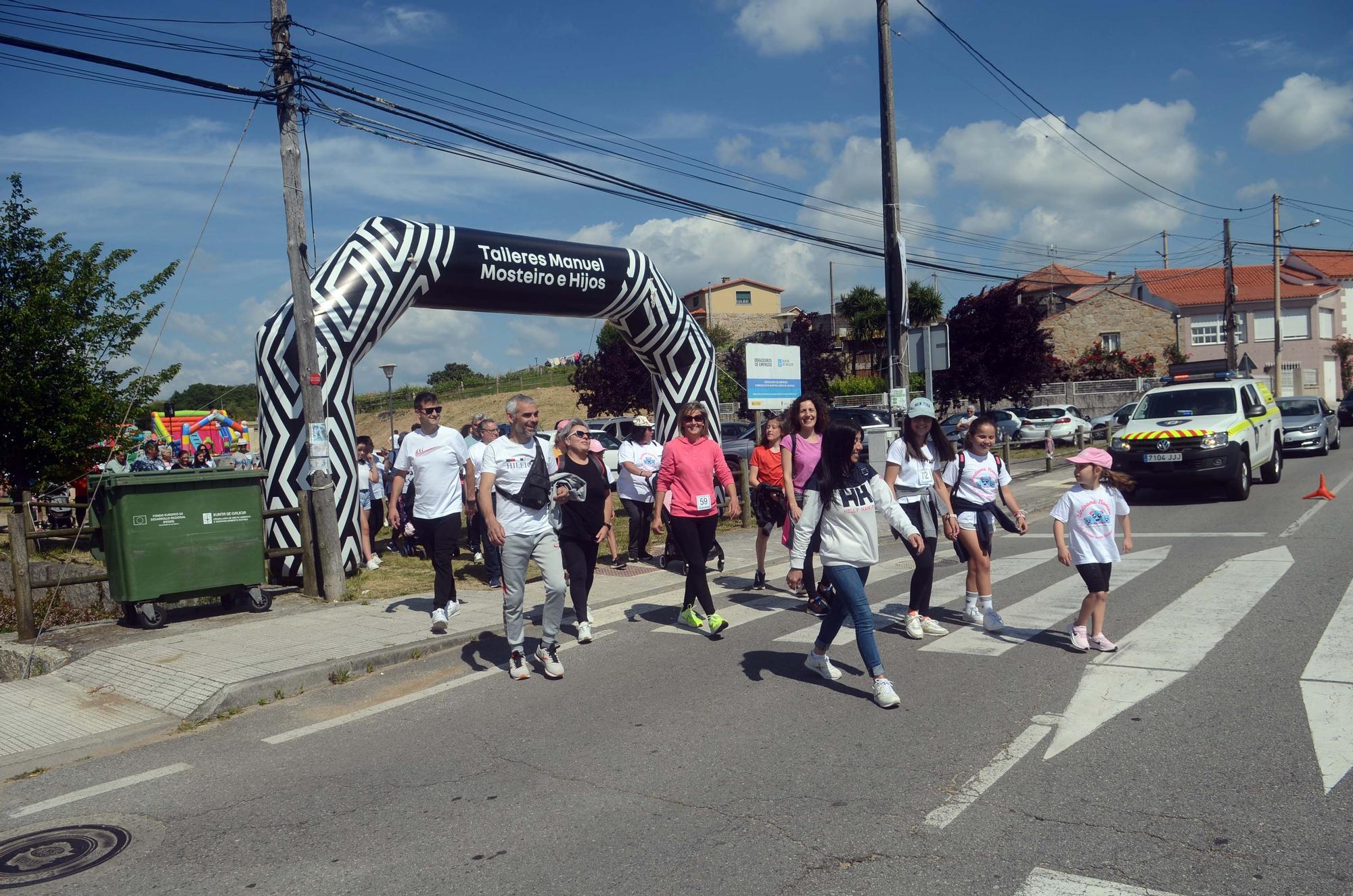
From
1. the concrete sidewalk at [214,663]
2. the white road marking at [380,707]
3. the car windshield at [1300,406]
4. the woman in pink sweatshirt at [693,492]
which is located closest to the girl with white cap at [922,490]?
the woman in pink sweatshirt at [693,492]

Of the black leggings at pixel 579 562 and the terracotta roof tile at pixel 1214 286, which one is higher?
the terracotta roof tile at pixel 1214 286

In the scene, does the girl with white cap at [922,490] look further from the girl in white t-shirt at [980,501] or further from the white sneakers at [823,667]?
the white sneakers at [823,667]

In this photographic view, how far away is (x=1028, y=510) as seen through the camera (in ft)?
51.3

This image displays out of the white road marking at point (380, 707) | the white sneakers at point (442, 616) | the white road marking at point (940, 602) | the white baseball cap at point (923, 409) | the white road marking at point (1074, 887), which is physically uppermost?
the white baseball cap at point (923, 409)

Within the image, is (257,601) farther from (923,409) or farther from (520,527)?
(923,409)

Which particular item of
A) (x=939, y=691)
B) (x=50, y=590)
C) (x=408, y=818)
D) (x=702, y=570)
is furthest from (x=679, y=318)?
(x=408, y=818)

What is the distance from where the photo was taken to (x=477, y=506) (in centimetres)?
796

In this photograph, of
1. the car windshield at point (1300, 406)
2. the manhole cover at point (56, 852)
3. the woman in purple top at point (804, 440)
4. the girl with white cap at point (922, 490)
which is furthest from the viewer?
the car windshield at point (1300, 406)

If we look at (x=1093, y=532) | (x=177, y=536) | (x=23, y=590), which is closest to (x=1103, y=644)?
(x=1093, y=532)

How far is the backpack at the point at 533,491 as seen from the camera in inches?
259

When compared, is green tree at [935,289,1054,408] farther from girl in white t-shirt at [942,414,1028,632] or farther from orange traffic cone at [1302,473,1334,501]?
girl in white t-shirt at [942,414,1028,632]

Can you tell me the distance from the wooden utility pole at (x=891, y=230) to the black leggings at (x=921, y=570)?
28.2ft

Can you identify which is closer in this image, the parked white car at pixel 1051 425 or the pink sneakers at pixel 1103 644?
the pink sneakers at pixel 1103 644

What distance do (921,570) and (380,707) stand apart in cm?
389
